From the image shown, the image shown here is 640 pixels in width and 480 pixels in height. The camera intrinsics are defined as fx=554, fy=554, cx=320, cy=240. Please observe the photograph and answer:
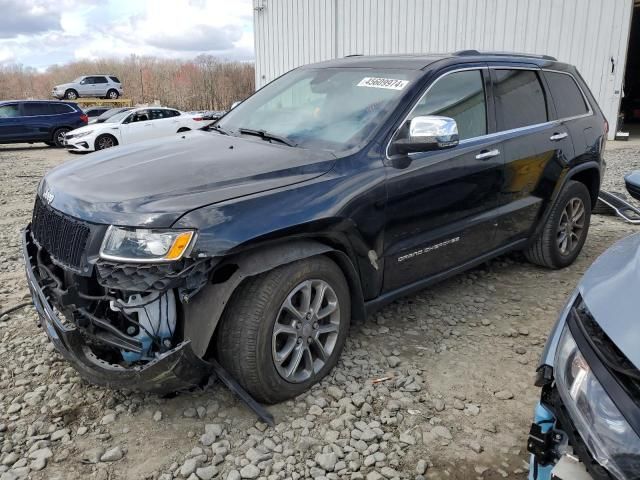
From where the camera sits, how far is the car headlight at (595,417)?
144 cm

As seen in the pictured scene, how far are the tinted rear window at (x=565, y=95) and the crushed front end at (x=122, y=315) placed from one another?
351 centimetres

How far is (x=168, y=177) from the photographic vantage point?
2746 mm

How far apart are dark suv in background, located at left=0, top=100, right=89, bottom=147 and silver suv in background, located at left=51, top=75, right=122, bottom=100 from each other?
1627cm

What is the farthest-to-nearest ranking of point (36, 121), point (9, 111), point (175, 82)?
point (175, 82) → point (36, 121) → point (9, 111)

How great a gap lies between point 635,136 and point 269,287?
17492mm

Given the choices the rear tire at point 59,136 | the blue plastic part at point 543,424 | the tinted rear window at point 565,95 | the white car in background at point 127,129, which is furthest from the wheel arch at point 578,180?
the rear tire at point 59,136

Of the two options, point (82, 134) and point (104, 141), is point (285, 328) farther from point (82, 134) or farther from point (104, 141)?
point (82, 134)

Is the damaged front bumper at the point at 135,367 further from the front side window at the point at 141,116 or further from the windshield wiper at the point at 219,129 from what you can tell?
the front side window at the point at 141,116

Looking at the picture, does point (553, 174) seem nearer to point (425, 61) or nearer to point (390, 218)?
point (425, 61)

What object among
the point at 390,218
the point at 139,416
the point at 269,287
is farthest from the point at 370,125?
the point at 139,416

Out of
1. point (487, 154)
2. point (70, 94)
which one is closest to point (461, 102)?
point (487, 154)

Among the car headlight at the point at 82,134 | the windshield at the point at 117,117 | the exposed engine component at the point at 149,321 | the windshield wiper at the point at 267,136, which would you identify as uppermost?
the windshield wiper at the point at 267,136

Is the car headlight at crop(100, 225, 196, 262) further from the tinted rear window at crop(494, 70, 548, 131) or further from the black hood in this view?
the tinted rear window at crop(494, 70, 548, 131)

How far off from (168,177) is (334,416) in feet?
4.87
